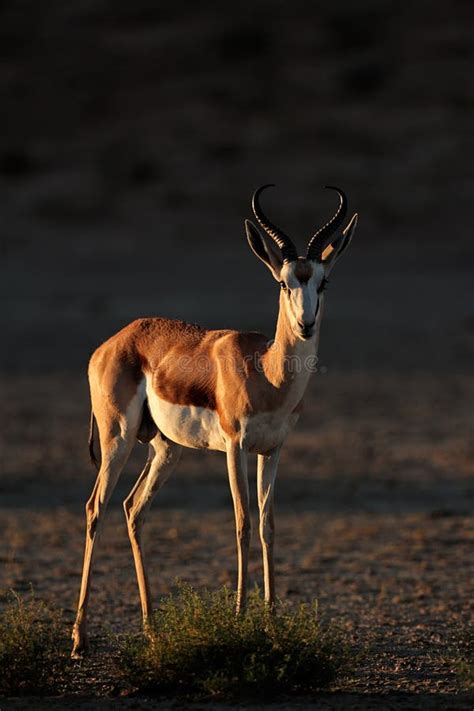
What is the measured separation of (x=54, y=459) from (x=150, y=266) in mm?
19910

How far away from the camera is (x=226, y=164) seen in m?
49.2

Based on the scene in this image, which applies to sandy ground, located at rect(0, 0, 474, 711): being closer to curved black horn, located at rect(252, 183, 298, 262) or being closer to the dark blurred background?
the dark blurred background

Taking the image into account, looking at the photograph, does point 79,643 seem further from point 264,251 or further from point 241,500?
point 264,251

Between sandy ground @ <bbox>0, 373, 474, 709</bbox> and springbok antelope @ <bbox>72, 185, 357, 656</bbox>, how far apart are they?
112cm

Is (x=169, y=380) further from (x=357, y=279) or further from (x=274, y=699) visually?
(x=357, y=279)

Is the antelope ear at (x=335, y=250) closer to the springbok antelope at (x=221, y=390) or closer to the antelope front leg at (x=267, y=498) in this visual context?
the springbok antelope at (x=221, y=390)

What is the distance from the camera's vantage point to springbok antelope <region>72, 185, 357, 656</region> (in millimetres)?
9203

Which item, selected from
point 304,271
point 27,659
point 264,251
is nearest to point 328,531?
point 264,251

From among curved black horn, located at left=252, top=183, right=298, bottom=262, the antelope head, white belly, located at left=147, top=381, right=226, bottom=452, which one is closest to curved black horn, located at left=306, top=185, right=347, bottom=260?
the antelope head

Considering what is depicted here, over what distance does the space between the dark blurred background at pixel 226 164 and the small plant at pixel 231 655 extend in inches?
798

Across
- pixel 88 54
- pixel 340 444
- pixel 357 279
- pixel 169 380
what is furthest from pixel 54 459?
pixel 88 54

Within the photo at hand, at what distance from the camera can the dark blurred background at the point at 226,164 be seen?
111ft

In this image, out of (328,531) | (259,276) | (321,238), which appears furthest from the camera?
(259,276)

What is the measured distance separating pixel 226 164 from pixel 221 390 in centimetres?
4033
